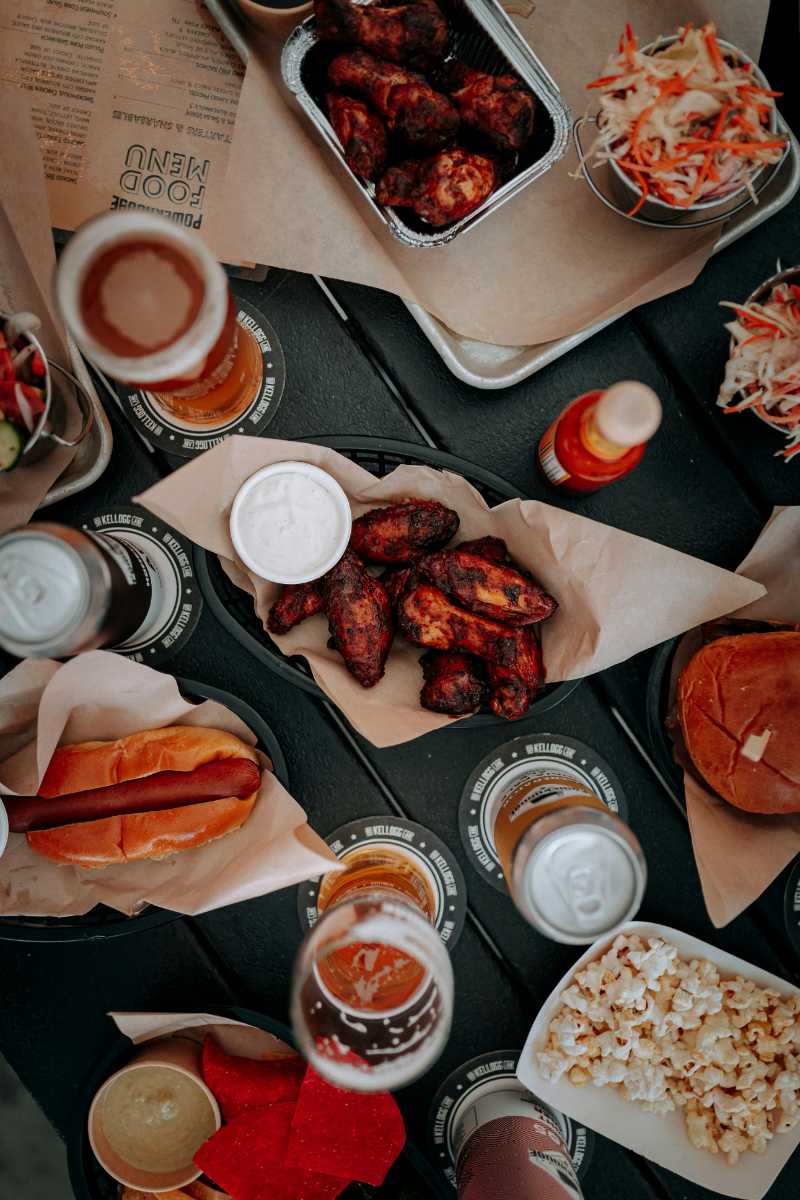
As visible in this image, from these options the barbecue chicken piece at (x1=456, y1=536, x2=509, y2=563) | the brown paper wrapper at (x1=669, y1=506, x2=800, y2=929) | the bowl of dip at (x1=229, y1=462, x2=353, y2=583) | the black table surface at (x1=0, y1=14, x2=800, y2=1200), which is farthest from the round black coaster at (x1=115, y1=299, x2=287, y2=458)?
the brown paper wrapper at (x1=669, y1=506, x2=800, y2=929)

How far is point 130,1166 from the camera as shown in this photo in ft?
4.67

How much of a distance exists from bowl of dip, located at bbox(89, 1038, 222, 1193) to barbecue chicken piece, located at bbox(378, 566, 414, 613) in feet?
2.93

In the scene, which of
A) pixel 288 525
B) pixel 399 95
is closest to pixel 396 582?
pixel 288 525

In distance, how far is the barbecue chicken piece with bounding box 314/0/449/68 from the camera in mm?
1229

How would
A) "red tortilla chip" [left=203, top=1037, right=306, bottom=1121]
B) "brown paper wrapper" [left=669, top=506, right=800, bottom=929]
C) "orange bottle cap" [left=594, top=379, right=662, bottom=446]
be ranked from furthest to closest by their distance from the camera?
"red tortilla chip" [left=203, top=1037, right=306, bottom=1121], "brown paper wrapper" [left=669, top=506, right=800, bottom=929], "orange bottle cap" [left=594, top=379, right=662, bottom=446]

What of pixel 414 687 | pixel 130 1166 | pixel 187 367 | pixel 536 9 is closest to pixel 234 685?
pixel 414 687

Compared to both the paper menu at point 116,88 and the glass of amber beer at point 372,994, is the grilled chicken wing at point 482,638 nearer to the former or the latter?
the glass of amber beer at point 372,994

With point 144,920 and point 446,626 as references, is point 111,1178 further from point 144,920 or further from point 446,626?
point 446,626

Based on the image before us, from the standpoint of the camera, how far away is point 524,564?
133 centimetres

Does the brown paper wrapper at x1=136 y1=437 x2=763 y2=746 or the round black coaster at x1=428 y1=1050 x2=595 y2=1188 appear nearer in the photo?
the brown paper wrapper at x1=136 y1=437 x2=763 y2=746

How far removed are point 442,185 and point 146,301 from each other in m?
0.47

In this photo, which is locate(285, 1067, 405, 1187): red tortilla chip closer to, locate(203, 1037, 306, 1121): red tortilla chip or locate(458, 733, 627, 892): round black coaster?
locate(203, 1037, 306, 1121): red tortilla chip

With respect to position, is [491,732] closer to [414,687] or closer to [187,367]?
[414,687]

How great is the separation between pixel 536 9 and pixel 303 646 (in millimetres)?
1141
